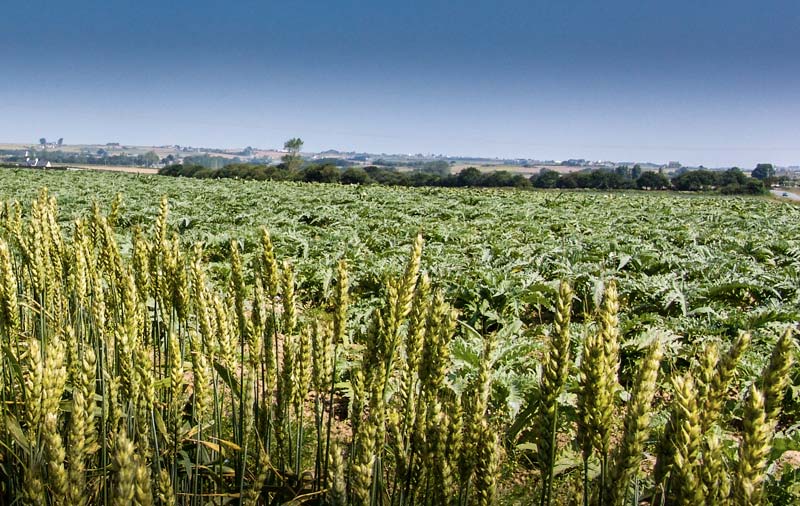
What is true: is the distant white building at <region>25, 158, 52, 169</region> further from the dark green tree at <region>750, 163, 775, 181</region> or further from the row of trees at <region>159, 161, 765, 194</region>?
the dark green tree at <region>750, 163, 775, 181</region>

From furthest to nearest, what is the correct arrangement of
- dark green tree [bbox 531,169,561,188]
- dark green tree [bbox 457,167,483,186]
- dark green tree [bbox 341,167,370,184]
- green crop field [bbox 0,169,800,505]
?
dark green tree [bbox 531,169,561,188] → dark green tree [bbox 457,167,483,186] → dark green tree [bbox 341,167,370,184] → green crop field [bbox 0,169,800,505]

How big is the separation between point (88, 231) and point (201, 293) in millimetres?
1153

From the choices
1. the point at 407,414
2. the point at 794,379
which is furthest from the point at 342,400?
the point at 794,379

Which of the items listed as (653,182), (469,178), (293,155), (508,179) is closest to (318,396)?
(508,179)

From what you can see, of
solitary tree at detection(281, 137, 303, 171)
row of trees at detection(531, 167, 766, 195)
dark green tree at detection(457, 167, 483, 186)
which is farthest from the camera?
solitary tree at detection(281, 137, 303, 171)

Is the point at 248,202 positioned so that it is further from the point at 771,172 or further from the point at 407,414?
the point at 771,172

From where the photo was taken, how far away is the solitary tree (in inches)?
3976

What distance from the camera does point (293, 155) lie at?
103 meters

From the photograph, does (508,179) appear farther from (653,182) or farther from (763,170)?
(763,170)

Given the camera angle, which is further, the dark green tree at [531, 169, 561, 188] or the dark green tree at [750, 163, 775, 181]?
the dark green tree at [750, 163, 775, 181]

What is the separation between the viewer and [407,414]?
1.56m

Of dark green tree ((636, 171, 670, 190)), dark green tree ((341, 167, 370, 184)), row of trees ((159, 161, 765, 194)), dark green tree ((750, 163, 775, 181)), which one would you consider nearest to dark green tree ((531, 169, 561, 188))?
row of trees ((159, 161, 765, 194))

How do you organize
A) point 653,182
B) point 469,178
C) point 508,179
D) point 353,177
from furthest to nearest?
point 469,178 → point 508,179 → point 353,177 → point 653,182

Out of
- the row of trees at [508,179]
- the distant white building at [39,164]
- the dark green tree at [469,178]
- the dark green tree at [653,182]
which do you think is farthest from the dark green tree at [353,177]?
the distant white building at [39,164]
